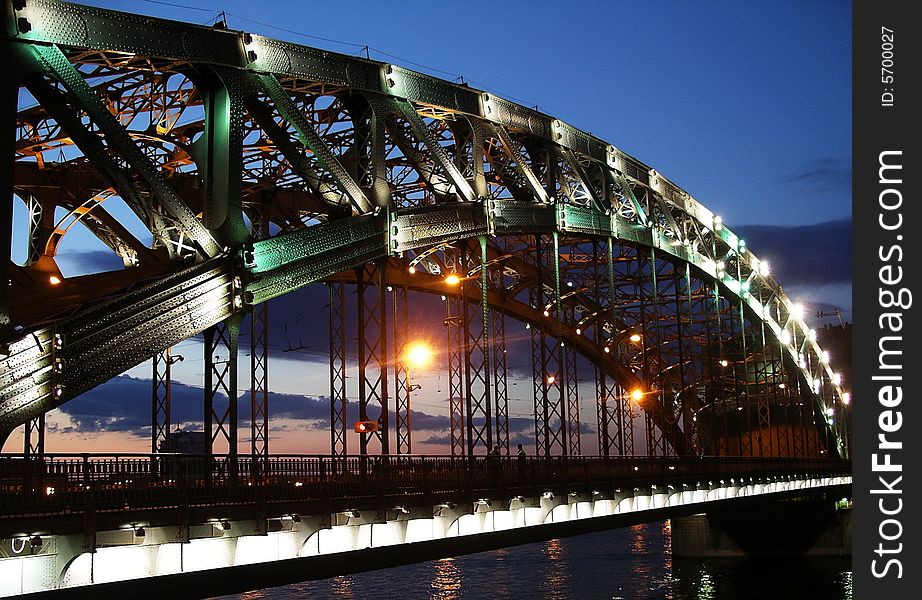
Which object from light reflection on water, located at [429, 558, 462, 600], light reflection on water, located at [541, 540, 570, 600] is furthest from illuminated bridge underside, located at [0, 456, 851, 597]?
light reflection on water, located at [541, 540, 570, 600]

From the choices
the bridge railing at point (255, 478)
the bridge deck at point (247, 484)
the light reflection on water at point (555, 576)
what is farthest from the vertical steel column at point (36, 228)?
the light reflection on water at point (555, 576)

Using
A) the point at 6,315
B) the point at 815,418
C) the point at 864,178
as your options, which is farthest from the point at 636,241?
the point at 815,418

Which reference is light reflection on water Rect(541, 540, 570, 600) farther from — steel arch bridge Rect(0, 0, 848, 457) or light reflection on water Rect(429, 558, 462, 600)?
steel arch bridge Rect(0, 0, 848, 457)

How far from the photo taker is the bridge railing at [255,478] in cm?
2125

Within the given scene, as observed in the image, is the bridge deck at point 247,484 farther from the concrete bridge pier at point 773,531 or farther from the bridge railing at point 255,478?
the concrete bridge pier at point 773,531

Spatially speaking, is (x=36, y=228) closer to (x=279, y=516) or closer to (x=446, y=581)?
(x=279, y=516)

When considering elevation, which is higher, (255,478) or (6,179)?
(6,179)

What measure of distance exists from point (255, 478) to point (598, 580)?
5779 cm

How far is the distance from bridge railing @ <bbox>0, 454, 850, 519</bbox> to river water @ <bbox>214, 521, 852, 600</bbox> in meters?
29.7

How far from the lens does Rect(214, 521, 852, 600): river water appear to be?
69.8m

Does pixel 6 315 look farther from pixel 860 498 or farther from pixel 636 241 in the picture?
pixel 636 241

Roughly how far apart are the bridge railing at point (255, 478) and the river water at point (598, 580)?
29741mm

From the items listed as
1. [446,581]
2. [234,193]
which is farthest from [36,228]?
[446,581]

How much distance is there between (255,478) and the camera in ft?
84.3
